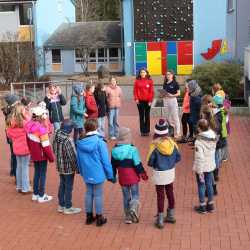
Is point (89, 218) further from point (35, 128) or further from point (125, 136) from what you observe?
point (35, 128)

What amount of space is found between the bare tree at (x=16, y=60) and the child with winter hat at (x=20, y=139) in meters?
22.8

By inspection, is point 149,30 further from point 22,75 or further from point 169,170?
point 169,170

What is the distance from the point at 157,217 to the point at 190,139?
5.73 meters

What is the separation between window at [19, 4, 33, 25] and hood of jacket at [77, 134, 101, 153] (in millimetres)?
32919

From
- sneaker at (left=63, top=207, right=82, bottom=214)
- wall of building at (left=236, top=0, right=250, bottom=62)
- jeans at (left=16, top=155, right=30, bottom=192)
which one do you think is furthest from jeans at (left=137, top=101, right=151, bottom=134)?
wall of building at (left=236, top=0, right=250, bottom=62)

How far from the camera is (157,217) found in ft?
25.2

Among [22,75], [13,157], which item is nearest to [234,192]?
[13,157]

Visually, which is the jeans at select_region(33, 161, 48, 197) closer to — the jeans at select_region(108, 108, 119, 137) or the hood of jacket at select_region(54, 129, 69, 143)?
the hood of jacket at select_region(54, 129, 69, 143)

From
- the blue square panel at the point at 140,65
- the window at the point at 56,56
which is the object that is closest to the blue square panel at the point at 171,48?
the blue square panel at the point at 140,65

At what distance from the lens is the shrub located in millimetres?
19156

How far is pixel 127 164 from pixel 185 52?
29.3 metres

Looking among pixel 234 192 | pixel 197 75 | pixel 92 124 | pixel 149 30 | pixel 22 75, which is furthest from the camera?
pixel 149 30

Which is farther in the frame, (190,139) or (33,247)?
(190,139)

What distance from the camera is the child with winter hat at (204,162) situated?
8023 mm
